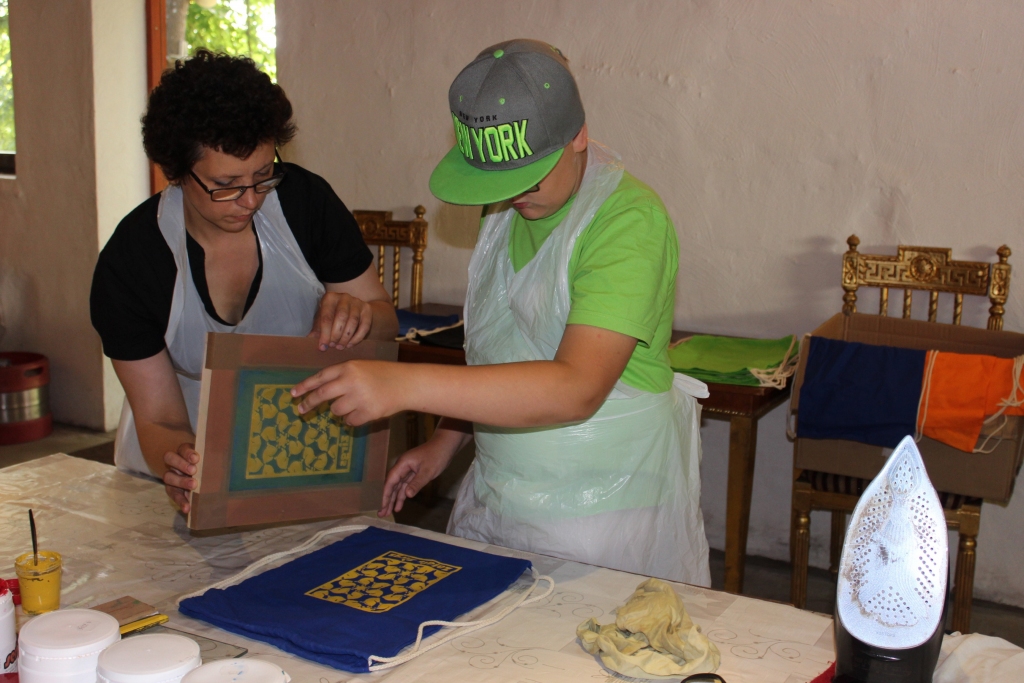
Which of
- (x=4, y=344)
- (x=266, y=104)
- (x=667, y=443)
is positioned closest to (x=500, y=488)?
(x=667, y=443)

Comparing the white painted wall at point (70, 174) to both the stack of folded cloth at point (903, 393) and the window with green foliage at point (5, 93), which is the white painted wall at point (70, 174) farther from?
the stack of folded cloth at point (903, 393)

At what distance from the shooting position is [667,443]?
4.95 ft

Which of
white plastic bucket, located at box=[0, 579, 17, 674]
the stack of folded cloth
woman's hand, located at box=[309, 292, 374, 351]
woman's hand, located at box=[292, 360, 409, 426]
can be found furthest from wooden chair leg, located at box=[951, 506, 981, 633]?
white plastic bucket, located at box=[0, 579, 17, 674]

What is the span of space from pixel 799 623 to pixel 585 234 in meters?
0.61

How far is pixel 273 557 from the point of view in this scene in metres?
1.36

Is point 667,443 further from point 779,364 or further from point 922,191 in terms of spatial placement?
point 922,191

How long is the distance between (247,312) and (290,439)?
37cm

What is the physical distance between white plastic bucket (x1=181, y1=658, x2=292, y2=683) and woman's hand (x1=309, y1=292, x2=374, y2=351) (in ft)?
2.24

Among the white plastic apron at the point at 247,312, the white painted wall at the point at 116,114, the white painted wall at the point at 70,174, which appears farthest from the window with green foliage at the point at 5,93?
the white plastic apron at the point at 247,312

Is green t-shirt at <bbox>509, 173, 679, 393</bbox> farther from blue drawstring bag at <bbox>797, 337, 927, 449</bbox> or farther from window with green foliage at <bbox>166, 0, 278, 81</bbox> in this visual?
window with green foliage at <bbox>166, 0, 278, 81</bbox>

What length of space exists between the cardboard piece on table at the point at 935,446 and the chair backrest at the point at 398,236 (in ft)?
5.30

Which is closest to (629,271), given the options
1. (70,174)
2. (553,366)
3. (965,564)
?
(553,366)

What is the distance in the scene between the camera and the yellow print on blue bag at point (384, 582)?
1.21 m

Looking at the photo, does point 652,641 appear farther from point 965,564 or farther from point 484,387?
point 965,564
